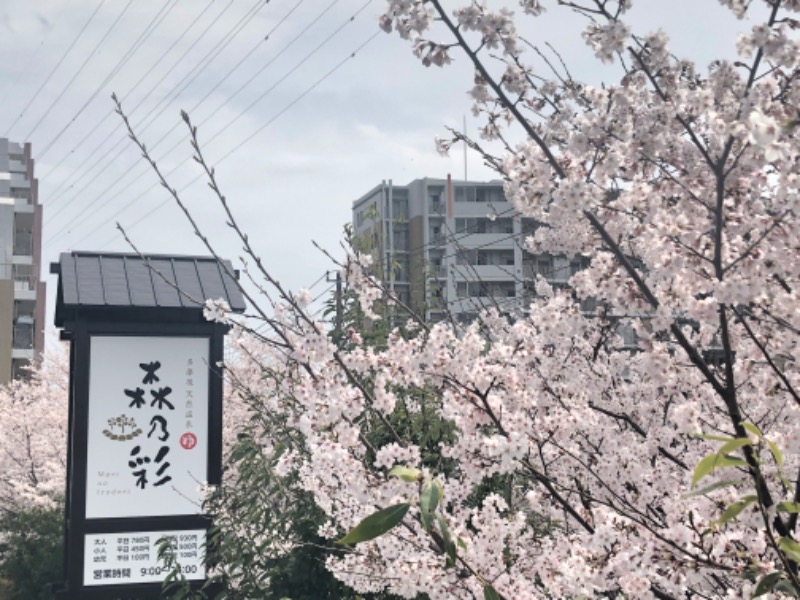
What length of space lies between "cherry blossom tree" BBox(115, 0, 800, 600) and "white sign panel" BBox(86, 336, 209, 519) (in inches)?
221

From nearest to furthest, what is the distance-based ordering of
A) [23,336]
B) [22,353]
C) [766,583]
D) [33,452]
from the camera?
1. [766,583]
2. [33,452]
3. [22,353]
4. [23,336]

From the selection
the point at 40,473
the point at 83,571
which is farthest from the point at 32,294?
the point at 83,571

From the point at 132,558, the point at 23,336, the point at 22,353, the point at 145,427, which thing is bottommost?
the point at 132,558

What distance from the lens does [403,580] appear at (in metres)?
3.22

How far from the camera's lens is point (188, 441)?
989 centimetres

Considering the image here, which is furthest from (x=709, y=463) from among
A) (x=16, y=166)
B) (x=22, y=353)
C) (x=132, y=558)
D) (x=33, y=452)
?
(x=16, y=166)

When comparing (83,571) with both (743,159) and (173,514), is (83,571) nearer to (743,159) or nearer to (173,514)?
(173,514)

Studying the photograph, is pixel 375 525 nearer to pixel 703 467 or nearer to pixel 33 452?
pixel 703 467

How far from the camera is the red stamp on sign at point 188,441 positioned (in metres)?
9.86

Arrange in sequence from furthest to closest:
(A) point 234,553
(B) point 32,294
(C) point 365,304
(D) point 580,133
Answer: (B) point 32,294, (A) point 234,553, (C) point 365,304, (D) point 580,133

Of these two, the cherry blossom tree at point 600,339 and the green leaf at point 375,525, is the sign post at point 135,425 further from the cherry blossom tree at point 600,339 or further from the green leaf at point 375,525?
the green leaf at point 375,525

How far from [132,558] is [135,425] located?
1.26 meters

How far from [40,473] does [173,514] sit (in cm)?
1446

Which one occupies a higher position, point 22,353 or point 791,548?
point 22,353
